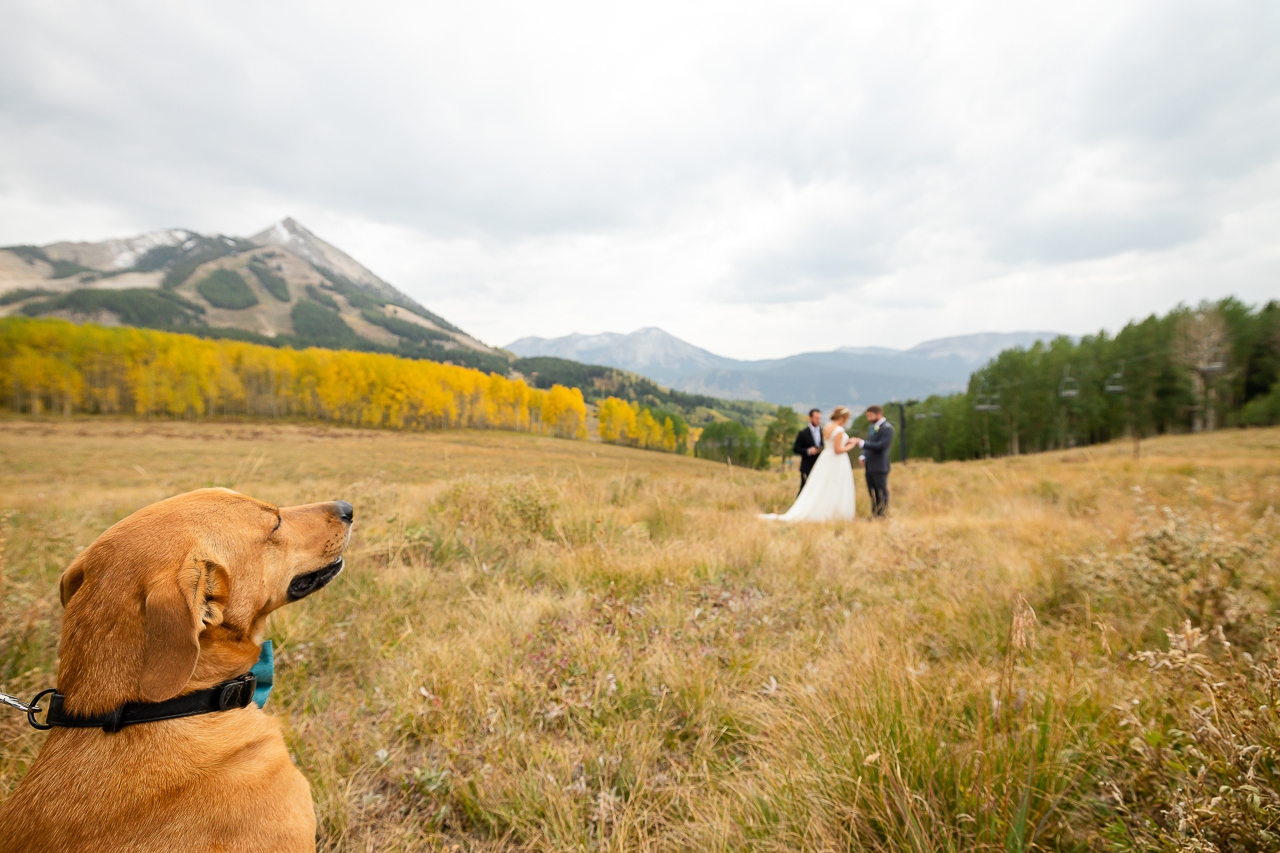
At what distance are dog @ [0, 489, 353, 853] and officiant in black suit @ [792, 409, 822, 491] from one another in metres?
11.0

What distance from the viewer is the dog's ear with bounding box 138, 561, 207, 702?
1.57 m

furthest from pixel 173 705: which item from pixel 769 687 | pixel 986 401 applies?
pixel 986 401

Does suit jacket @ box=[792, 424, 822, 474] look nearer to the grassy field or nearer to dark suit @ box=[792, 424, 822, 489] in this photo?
dark suit @ box=[792, 424, 822, 489]

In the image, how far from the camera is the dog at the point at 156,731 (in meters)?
1.43

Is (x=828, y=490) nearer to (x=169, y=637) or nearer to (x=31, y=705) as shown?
(x=169, y=637)

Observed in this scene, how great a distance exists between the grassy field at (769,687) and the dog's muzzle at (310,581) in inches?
34.7

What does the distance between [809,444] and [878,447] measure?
216 centimetres

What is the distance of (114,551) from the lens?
1704 mm

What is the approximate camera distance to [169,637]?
64.0 inches

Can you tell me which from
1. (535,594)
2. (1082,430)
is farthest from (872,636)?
(1082,430)

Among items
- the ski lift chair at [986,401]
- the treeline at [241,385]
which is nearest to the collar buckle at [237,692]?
the ski lift chair at [986,401]

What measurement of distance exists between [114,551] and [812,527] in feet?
25.0

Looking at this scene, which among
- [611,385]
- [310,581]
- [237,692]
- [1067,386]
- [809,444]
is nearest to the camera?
[237,692]

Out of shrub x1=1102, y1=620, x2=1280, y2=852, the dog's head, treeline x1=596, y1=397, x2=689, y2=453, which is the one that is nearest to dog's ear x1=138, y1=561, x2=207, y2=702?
the dog's head
